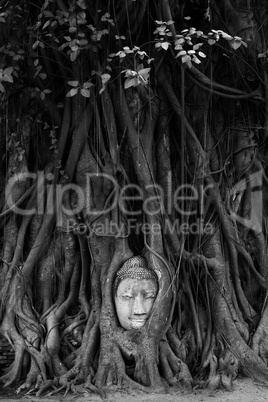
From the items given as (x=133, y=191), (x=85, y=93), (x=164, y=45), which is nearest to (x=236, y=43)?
(x=164, y=45)

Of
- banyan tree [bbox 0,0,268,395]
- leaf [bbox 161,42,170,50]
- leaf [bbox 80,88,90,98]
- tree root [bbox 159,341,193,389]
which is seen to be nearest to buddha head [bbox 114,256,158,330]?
banyan tree [bbox 0,0,268,395]

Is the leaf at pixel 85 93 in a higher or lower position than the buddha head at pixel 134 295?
higher

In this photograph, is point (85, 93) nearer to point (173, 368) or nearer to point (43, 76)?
point (43, 76)

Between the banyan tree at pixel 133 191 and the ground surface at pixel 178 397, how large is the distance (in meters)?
0.14

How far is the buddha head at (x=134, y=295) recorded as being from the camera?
13.0 feet

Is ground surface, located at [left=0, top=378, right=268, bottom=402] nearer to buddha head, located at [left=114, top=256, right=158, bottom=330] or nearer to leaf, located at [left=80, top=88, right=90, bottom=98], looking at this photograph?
buddha head, located at [left=114, top=256, right=158, bottom=330]

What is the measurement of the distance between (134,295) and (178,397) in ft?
2.72

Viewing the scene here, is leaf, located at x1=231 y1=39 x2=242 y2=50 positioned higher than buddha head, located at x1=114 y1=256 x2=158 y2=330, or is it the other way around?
leaf, located at x1=231 y1=39 x2=242 y2=50

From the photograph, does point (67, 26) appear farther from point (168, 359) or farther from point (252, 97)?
point (168, 359)

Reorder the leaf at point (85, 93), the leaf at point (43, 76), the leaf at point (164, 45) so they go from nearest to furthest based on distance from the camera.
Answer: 1. the leaf at point (164, 45)
2. the leaf at point (85, 93)
3. the leaf at point (43, 76)

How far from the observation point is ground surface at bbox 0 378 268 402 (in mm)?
3576

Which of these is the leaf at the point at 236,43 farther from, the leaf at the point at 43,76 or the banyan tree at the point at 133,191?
the leaf at the point at 43,76

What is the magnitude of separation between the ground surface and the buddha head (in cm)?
55

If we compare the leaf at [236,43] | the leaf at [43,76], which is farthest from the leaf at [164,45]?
the leaf at [43,76]
